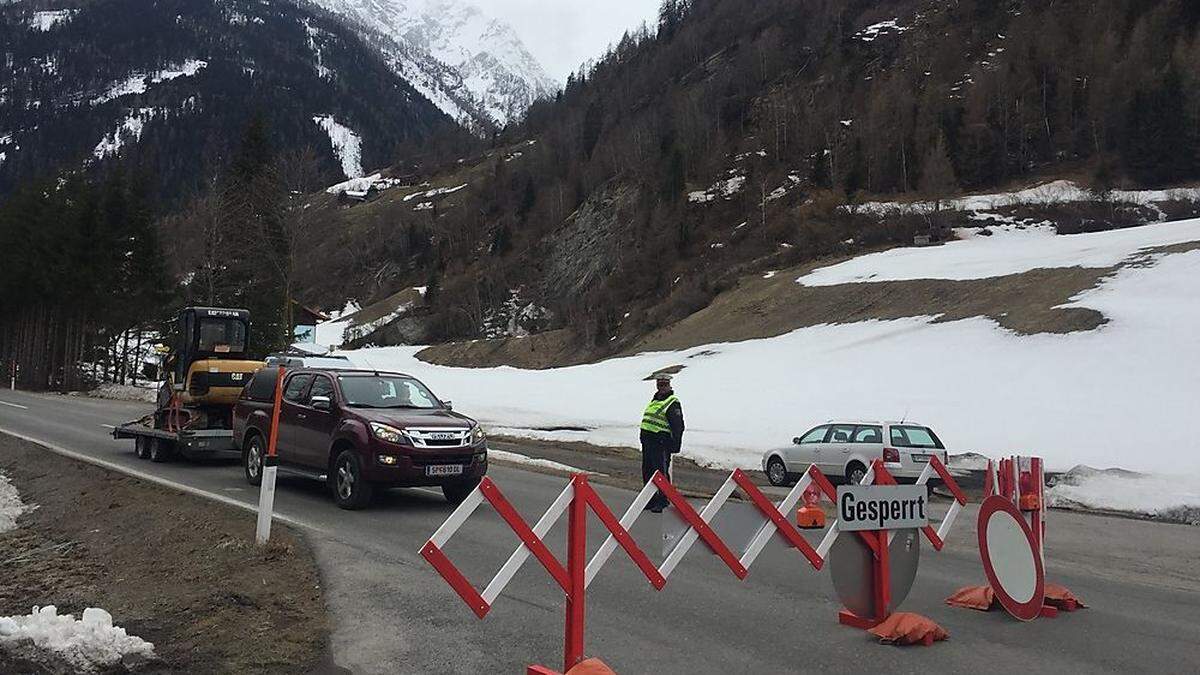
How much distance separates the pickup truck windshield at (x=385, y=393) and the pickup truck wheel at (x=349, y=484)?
32.5 inches

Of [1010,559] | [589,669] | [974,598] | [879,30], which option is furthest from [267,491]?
[879,30]

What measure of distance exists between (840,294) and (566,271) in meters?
51.1

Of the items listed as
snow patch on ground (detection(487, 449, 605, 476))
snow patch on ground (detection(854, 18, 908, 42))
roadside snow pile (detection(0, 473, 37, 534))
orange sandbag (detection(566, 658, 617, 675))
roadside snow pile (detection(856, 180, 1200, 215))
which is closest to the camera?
orange sandbag (detection(566, 658, 617, 675))

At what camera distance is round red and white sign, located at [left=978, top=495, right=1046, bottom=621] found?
6.54 m

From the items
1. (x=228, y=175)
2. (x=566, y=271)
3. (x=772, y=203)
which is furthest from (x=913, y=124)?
(x=228, y=175)

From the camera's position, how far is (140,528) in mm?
10102

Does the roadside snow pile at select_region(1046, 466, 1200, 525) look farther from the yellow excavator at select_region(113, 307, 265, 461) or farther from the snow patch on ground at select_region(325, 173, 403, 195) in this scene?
the snow patch on ground at select_region(325, 173, 403, 195)

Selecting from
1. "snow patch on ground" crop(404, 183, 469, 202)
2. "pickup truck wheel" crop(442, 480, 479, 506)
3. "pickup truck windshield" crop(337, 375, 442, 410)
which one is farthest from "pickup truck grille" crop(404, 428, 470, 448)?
"snow patch on ground" crop(404, 183, 469, 202)

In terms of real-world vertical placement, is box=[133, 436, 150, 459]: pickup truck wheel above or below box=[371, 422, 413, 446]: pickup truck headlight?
below

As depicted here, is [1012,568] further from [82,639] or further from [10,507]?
[10,507]

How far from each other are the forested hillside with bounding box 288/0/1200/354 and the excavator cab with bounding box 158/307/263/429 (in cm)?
3472

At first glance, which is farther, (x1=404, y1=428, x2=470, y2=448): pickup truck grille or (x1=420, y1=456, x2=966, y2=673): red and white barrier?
(x1=404, y1=428, x2=470, y2=448): pickup truck grille

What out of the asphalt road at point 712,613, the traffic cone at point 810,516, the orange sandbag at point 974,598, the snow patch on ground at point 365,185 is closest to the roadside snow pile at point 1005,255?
the traffic cone at point 810,516

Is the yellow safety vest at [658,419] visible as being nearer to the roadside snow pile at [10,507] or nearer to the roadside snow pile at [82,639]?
the roadside snow pile at [82,639]
